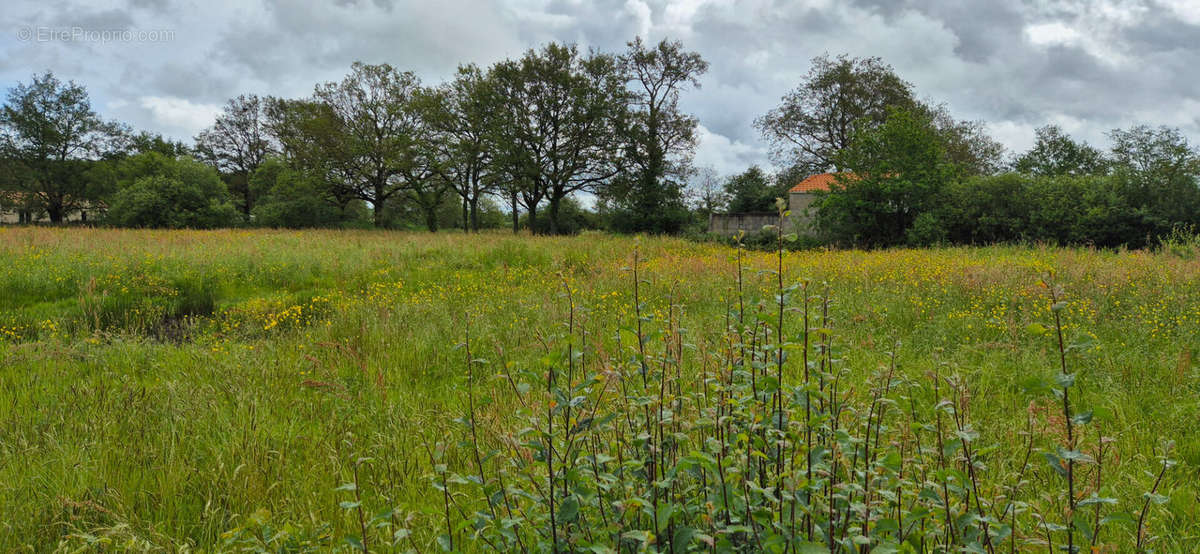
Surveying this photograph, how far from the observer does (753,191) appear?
40.1 metres

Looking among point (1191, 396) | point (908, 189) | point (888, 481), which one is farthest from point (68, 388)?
point (908, 189)

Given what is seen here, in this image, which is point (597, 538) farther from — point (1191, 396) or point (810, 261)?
point (810, 261)

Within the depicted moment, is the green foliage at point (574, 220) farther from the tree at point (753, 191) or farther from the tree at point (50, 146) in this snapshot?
the tree at point (50, 146)

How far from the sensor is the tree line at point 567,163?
2097 centimetres

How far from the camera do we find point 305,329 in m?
6.26

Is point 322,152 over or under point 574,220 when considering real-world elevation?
over

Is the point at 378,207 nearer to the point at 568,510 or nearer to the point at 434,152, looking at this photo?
the point at 434,152

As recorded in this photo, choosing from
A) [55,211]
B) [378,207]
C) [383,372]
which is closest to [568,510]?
[383,372]

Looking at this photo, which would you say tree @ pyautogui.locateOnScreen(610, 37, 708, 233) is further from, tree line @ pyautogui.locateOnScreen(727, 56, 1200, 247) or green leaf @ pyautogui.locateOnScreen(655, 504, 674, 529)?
green leaf @ pyautogui.locateOnScreen(655, 504, 674, 529)

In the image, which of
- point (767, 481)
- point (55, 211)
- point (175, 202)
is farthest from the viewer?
point (55, 211)

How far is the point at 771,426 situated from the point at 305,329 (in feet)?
20.8

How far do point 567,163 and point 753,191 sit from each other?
1761 cm

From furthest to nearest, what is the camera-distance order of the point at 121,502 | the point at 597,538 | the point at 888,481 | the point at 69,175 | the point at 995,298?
the point at 69,175 → the point at 995,298 → the point at 121,502 → the point at 597,538 → the point at 888,481

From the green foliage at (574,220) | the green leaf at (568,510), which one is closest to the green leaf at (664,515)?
the green leaf at (568,510)
